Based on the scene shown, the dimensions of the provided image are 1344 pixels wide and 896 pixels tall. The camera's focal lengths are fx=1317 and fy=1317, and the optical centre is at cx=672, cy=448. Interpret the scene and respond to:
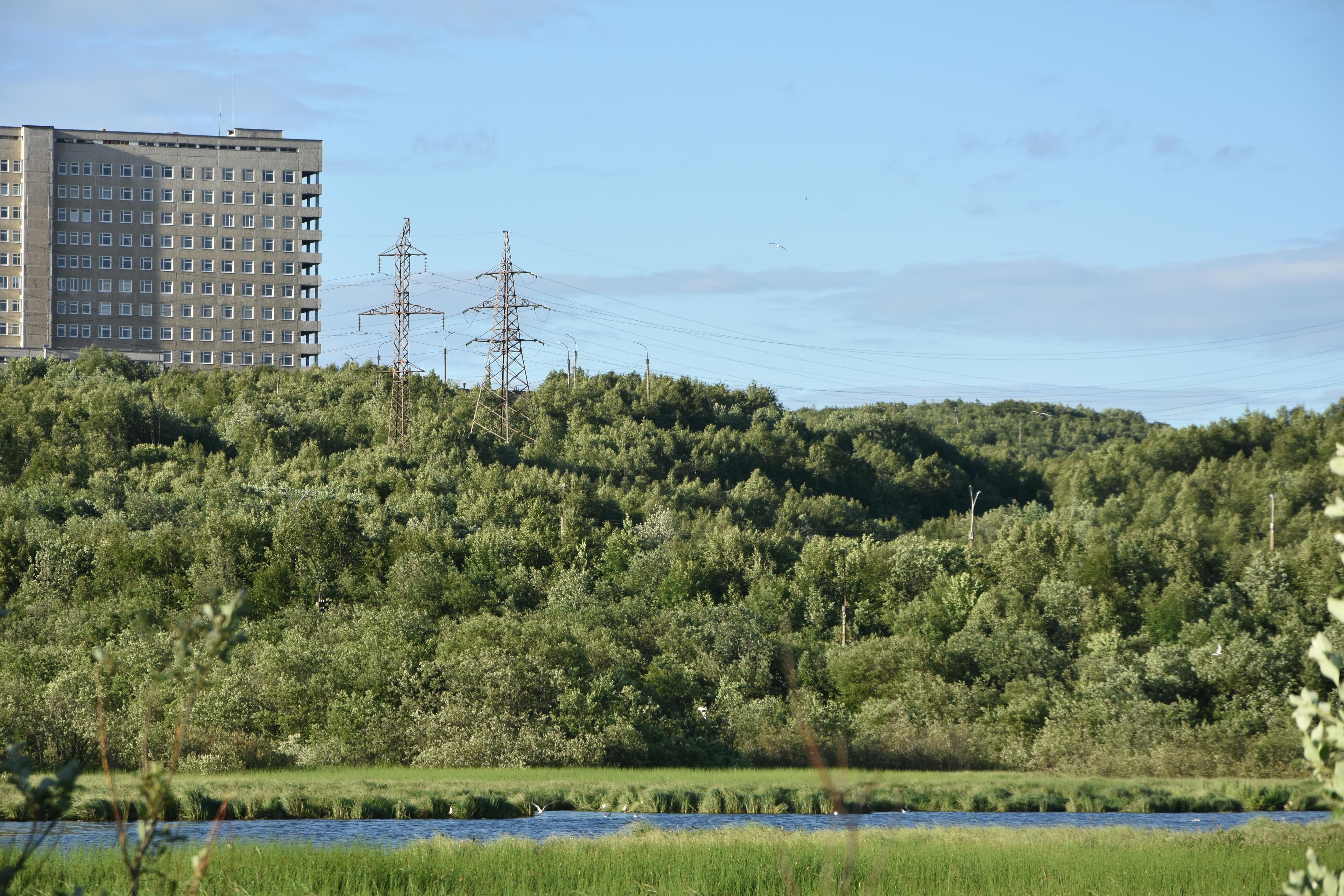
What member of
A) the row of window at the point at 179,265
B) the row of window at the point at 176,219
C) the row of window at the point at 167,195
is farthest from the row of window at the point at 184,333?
the row of window at the point at 167,195

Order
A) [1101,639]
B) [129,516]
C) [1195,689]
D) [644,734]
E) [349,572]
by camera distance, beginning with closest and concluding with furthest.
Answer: [644,734] < [1195,689] < [1101,639] < [349,572] < [129,516]

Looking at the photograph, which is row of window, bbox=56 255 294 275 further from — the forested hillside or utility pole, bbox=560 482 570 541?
utility pole, bbox=560 482 570 541

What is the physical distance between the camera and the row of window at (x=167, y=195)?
614 feet

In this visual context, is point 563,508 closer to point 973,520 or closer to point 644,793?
point 973,520

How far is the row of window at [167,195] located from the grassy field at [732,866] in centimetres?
18196

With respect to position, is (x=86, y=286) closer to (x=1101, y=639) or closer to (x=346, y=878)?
(x=1101, y=639)

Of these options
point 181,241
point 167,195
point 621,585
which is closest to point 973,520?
point 621,585

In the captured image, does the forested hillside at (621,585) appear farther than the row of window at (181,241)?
No

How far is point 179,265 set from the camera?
194125mm

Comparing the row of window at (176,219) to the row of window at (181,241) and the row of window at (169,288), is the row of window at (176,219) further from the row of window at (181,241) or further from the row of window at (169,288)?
the row of window at (169,288)

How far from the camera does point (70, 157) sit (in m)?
188

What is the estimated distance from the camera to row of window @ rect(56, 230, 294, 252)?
617 ft

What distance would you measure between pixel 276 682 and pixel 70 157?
154 meters

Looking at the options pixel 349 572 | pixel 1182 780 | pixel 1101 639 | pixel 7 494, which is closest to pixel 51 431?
pixel 7 494
